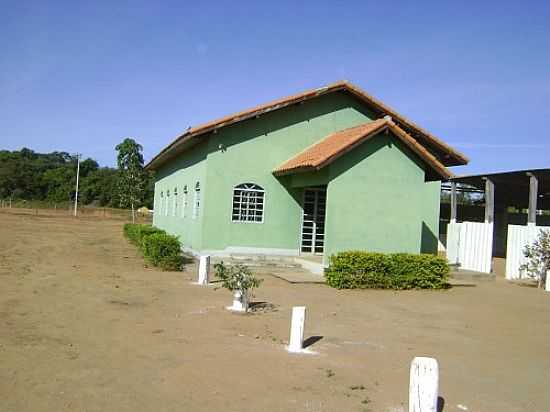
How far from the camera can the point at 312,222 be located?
58.2ft

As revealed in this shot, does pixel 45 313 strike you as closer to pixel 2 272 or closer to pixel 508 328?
pixel 2 272

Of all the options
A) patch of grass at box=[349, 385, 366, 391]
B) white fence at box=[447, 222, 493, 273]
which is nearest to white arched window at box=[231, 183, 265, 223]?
white fence at box=[447, 222, 493, 273]

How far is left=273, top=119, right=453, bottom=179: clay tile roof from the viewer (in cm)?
1380

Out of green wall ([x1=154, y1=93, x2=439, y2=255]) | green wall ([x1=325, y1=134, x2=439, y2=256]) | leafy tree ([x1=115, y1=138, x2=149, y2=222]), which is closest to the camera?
green wall ([x1=325, y1=134, x2=439, y2=256])

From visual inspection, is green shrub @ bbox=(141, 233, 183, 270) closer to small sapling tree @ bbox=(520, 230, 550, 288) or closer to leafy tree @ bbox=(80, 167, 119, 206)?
small sapling tree @ bbox=(520, 230, 550, 288)

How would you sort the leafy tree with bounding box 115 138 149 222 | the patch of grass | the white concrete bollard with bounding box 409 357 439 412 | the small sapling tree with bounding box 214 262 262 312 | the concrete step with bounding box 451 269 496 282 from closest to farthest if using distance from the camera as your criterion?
the white concrete bollard with bounding box 409 357 439 412
the patch of grass
the small sapling tree with bounding box 214 262 262 312
the concrete step with bounding box 451 269 496 282
the leafy tree with bounding box 115 138 149 222

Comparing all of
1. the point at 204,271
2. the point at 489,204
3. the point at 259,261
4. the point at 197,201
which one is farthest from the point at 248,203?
the point at 489,204

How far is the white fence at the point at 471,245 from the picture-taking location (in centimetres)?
1733

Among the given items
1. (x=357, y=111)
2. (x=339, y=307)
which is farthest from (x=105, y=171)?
(x=339, y=307)

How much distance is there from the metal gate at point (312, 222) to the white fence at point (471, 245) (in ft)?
15.1

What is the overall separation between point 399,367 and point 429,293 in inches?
276

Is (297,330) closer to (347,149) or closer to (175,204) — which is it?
(347,149)

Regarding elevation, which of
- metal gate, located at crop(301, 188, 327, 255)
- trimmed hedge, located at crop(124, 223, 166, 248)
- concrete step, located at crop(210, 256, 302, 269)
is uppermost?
metal gate, located at crop(301, 188, 327, 255)

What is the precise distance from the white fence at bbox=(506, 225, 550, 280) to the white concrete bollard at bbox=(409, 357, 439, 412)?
12713 millimetres
